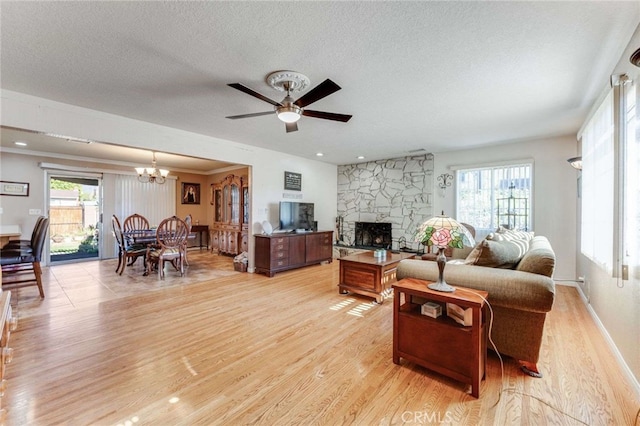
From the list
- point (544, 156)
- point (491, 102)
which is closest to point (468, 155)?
point (544, 156)

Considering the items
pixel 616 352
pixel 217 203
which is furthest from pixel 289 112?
pixel 217 203

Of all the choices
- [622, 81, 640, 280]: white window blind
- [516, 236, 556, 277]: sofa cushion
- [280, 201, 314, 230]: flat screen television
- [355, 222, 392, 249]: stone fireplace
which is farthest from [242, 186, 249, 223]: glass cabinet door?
[622, 81, 640, 280]: white window blind

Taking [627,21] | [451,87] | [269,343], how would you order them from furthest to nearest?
[451,87]
[269,343]
[627,21]

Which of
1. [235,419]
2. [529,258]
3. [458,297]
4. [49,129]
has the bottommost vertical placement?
[235,419]

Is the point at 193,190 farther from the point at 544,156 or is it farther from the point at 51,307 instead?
the point at 544,156

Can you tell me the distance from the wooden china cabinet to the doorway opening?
2.69 m

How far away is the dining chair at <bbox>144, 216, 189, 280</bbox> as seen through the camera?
4.77 meters

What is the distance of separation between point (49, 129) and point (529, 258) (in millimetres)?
4989

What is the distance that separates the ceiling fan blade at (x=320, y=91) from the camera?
82.4 inches

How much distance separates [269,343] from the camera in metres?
2.46

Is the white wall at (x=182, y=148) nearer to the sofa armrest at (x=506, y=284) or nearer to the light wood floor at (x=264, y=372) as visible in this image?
the light wood floor at (x=264, y=372)

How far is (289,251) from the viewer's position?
17.5ft

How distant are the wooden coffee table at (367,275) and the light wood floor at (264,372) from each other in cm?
23

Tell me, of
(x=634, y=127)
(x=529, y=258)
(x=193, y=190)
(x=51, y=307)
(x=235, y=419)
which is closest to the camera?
(x=235, y=419)
